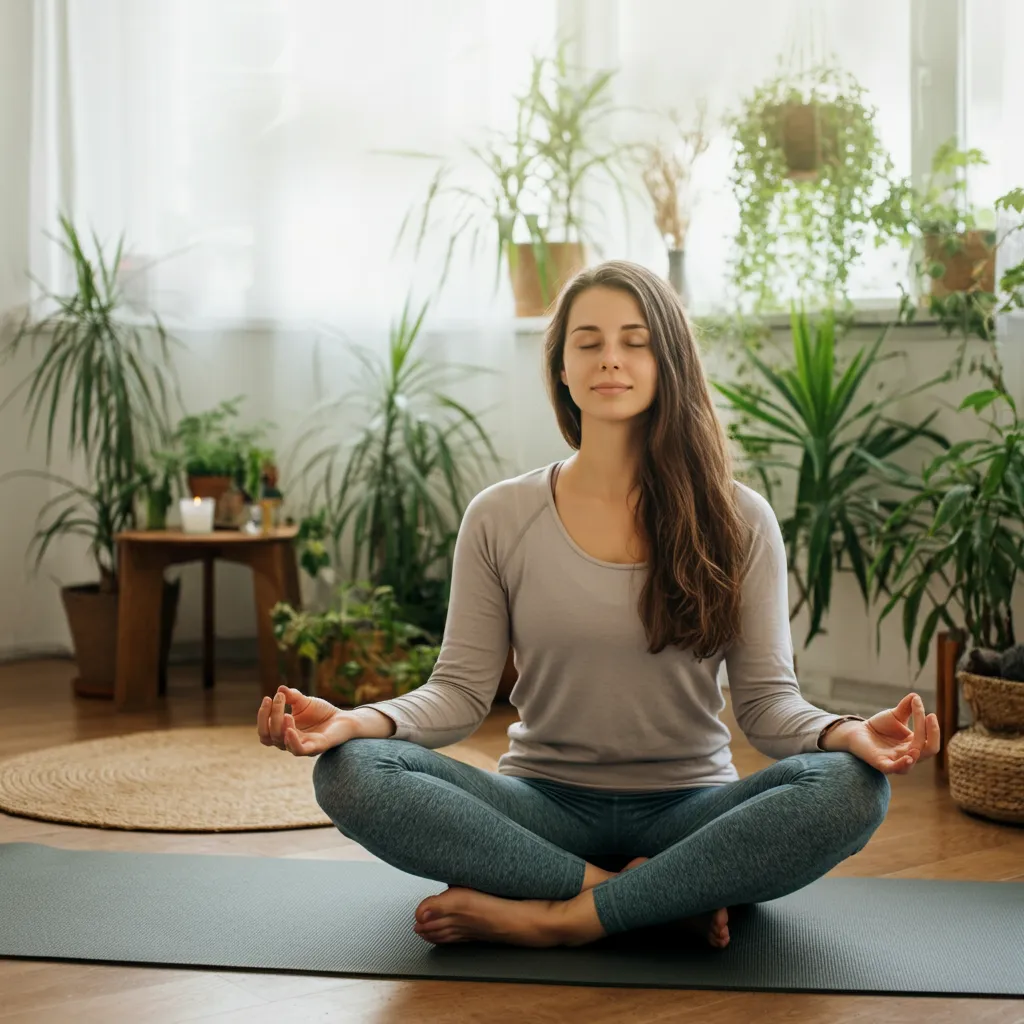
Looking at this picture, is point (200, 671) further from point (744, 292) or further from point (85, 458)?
point (744, 292)

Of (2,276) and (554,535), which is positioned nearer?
(554,535)

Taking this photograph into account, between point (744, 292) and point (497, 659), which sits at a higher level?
point (744, 292)

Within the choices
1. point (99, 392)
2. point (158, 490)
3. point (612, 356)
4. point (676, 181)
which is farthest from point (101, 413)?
point (612, 356)

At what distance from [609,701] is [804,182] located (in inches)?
80.6

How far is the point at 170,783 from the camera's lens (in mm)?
2977

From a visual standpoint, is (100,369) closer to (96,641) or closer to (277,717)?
(96,641)

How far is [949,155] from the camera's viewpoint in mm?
3443

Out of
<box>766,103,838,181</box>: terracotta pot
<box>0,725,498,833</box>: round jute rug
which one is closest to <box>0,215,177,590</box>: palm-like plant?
<box>0,725,498,833</box>: round jute rug

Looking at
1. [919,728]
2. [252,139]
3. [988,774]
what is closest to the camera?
[919,728]

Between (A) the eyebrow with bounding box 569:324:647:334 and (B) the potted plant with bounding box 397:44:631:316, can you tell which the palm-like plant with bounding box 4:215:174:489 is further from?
(A) the eyebrow with bounding box 569:324:647:334

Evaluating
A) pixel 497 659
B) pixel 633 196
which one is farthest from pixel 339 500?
pixel 497 659

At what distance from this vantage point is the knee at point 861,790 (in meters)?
1.85

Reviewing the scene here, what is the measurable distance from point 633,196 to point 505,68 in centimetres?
53

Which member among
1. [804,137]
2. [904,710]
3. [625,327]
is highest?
[804,137]
